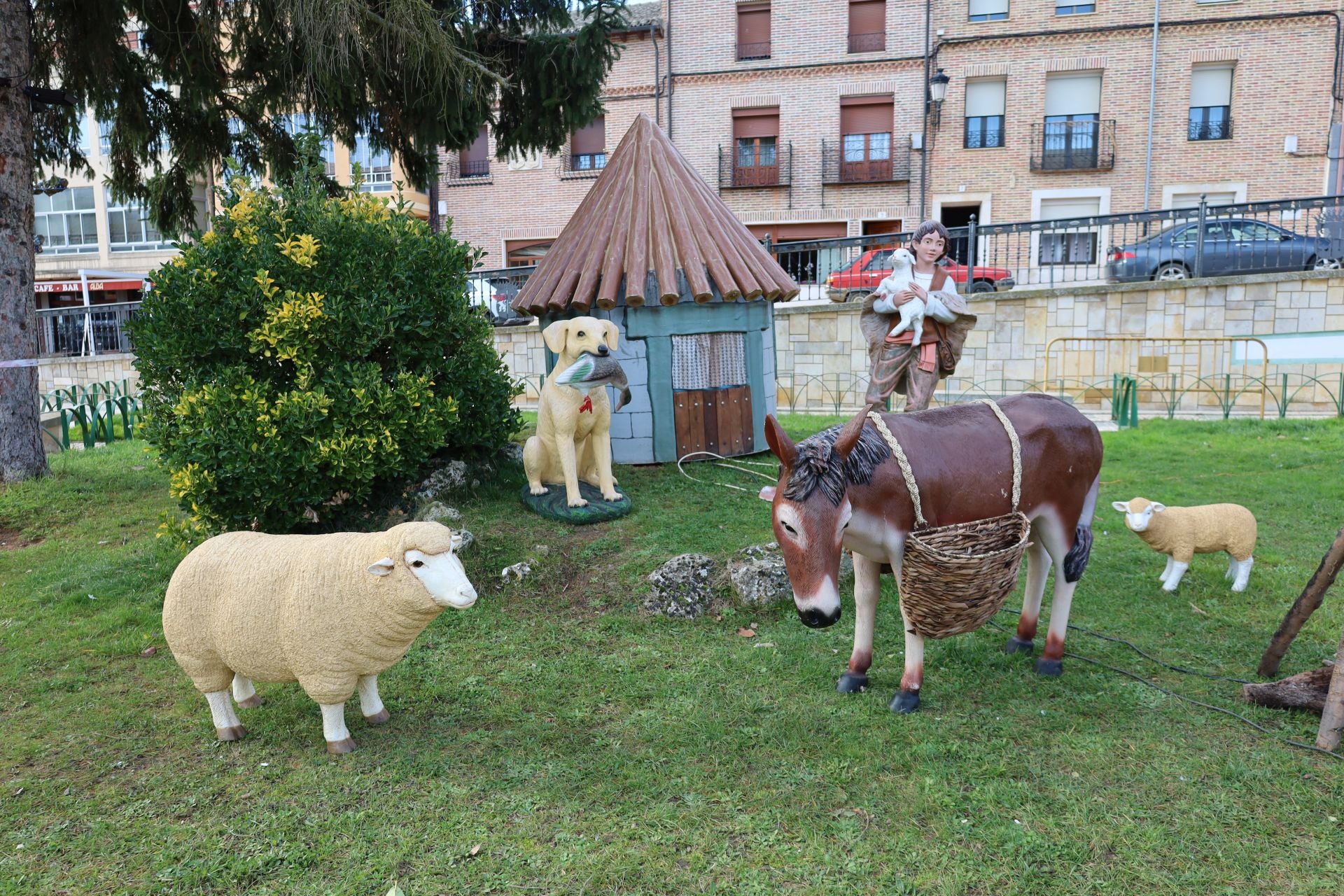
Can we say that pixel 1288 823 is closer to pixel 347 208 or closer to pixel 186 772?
pixel 186 772

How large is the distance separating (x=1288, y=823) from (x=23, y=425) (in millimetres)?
11044

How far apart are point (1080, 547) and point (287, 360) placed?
5586 millimetres

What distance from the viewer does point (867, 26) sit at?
2612 centimetres

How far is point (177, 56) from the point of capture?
9664 mm

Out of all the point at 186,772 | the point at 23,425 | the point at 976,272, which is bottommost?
the point at 186,772

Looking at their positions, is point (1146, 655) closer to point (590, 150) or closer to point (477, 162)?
point (590, 150)

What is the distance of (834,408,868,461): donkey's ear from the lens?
150 inches

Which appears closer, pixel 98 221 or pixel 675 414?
pixel 675 414

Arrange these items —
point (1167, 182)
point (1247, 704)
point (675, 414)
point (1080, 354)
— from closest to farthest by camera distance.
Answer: point (1247, 704) → point (675, 414) → point (1080, 354) → point (1167, 182)

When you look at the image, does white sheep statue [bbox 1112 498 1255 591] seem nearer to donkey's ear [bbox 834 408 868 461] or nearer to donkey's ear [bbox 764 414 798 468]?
donkey's ear [bbox 834 408 868 461]

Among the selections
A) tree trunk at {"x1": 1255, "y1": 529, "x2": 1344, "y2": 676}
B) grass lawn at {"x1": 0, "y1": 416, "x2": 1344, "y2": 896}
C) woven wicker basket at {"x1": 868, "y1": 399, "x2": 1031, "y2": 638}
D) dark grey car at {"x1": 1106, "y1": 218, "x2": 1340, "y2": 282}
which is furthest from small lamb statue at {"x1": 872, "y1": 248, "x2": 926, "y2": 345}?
dark grey car at {"x1": 1106, "y1": 218, "x2": 1340, "y2": 282}

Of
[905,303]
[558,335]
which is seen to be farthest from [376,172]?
[905,303]

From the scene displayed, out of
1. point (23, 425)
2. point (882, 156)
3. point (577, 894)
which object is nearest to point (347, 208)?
point (23, 425)

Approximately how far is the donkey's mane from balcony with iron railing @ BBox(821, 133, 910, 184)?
2396 centimetres
